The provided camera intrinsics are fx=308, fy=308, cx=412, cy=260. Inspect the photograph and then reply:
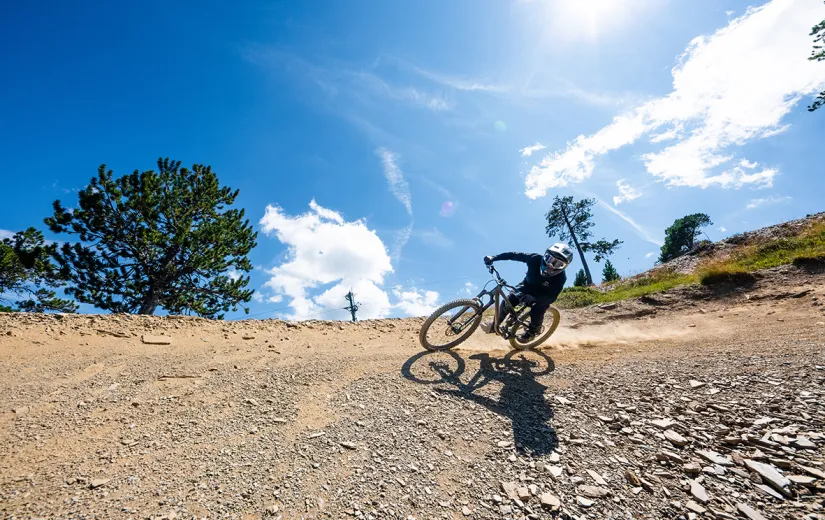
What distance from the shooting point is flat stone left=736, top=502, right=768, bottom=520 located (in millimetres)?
2689

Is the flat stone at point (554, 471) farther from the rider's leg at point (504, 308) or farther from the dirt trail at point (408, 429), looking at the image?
the rider's leg at point (504, 308)

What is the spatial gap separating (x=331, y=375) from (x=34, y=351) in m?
6.89

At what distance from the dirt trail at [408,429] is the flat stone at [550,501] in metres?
0.01

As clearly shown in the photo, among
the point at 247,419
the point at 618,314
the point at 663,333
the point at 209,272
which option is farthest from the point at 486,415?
the point at 209,272

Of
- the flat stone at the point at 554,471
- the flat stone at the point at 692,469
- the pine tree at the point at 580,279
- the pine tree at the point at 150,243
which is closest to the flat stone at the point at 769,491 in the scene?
the flat stone at the point at 692,469

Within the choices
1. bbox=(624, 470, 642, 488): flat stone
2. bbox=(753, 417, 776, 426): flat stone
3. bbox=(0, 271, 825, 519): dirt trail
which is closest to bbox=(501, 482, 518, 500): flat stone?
bbox=(0, 271, 825, 519): dirt trail

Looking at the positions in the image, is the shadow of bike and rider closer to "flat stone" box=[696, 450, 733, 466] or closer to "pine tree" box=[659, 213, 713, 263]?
"flat stone" box=[696, 450, 733, 466]

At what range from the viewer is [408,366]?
677 cm

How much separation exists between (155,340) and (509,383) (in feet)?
28.7

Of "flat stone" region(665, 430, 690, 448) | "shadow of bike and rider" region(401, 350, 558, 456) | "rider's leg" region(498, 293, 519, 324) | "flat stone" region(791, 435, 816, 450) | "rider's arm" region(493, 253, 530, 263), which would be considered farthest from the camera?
"rider's arm" region(493, 253, 530, 263)

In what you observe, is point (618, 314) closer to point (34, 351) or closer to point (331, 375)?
point (331, 375)

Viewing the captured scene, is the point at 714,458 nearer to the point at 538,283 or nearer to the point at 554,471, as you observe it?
the point at 554,471

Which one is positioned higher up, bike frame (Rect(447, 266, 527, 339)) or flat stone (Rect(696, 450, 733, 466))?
bike frame (Rect(447, 266, 527, 339))

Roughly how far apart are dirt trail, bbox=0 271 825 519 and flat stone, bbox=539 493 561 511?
15 millimetres
